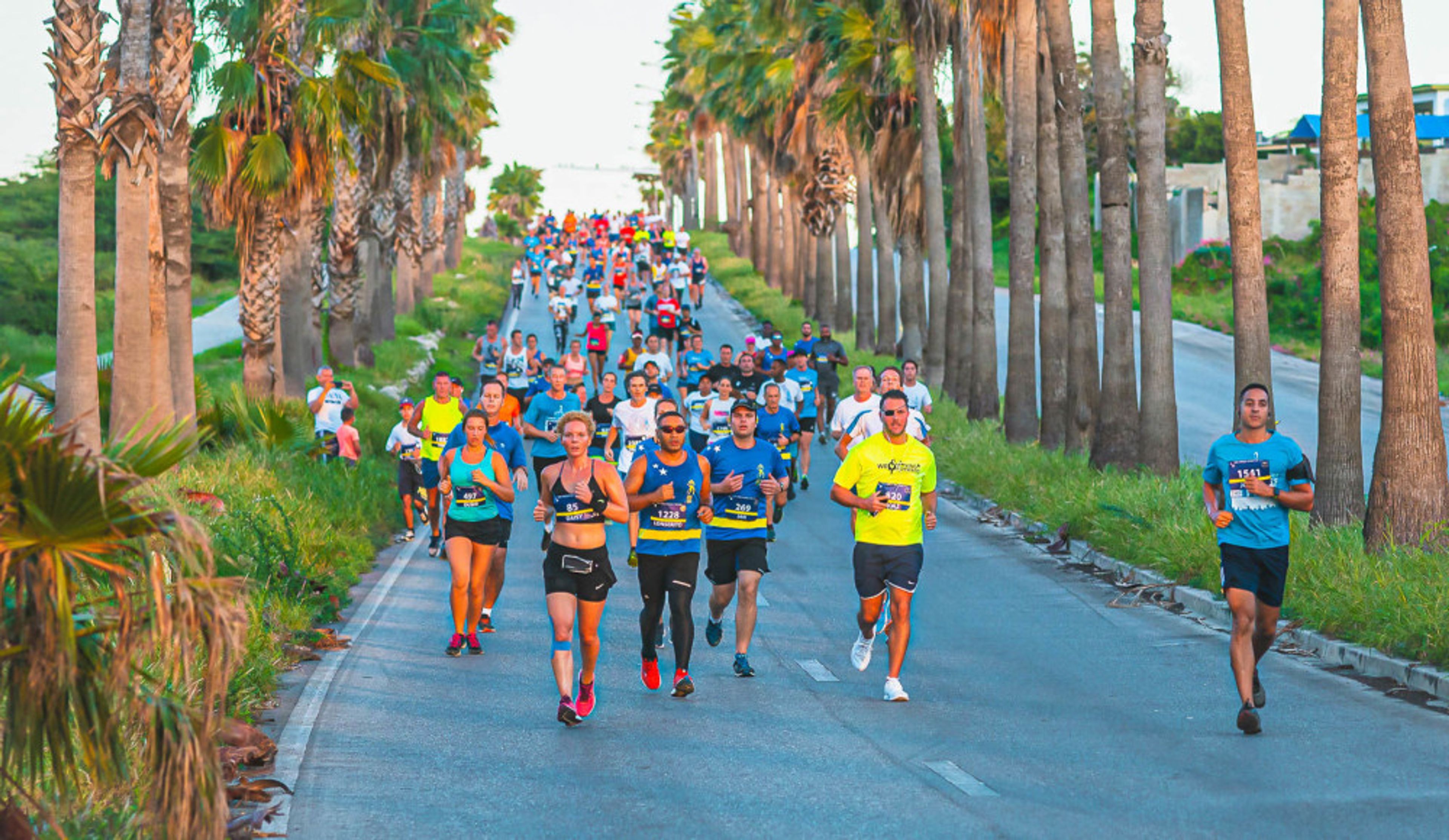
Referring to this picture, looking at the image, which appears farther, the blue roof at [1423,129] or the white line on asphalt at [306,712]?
the blue roof at [1423,129]

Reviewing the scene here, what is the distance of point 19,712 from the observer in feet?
18.6

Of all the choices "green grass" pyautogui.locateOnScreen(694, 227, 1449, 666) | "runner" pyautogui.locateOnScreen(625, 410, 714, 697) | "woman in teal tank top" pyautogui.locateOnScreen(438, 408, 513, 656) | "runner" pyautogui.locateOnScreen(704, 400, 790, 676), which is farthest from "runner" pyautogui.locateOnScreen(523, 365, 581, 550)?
"runner" pyautogui.locateOnScreen(625, 410, 714, 697)

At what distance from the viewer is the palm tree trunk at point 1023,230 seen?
2517 centimetres

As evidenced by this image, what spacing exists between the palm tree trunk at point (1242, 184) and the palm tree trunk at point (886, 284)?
23735 millimetres

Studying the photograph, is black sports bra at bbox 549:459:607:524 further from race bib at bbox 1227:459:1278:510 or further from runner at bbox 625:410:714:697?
race bib at bbox 1227:459:1278:510

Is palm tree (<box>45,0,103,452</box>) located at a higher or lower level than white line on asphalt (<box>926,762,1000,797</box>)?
higher

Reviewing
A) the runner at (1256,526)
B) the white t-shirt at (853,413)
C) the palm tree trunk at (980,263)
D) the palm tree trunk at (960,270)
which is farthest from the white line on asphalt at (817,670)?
the palm tree trunk at (960,270)

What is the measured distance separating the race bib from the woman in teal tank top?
17.5ft

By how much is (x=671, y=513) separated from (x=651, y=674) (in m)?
1.10

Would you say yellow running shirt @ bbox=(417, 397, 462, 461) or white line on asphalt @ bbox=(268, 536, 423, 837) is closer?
white line on asphalt @ bbox=(268, 536, 423, 837)

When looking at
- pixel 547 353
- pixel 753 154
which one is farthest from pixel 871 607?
pixel 753 154

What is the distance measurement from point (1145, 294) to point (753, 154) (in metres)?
49.0

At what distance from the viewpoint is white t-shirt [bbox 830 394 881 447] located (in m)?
16.6

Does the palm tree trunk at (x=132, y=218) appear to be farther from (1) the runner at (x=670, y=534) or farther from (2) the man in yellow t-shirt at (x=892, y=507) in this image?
(2) the man in yellow t-shirt at (x=892, y=507)
